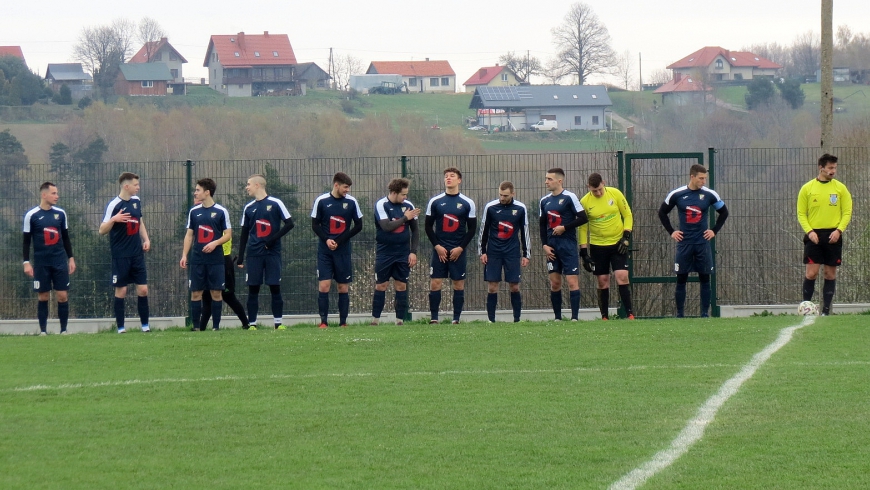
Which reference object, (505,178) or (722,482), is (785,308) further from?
(722,482)

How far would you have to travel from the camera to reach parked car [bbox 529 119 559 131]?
204ft

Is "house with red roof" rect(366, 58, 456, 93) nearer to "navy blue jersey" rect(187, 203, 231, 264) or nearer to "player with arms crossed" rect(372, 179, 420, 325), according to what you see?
"player with arms crossed" rect(372, 179, 420, 325)

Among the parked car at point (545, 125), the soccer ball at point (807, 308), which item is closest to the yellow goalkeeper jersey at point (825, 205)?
the soccer ball at point (807, 308)

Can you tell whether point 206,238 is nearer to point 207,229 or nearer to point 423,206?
point 207,229

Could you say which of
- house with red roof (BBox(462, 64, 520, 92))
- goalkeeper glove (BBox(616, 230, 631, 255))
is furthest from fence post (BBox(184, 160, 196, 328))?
house with red roof (BBox(462, 64, 520, 92))

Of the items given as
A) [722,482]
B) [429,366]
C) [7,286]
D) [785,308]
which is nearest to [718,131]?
[785,308]

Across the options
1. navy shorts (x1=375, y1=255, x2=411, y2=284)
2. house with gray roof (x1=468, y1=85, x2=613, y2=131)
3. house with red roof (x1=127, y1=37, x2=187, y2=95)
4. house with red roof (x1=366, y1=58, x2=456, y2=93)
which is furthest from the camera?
house with red roof (x1=366, y1=58, x2=456, y2=93)

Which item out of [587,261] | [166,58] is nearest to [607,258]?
[587,261]

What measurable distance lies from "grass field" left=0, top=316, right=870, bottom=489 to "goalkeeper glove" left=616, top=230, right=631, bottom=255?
2589 mm

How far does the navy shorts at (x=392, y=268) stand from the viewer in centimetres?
1304

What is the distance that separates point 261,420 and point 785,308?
10.3 m

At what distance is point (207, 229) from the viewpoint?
12.7 metres

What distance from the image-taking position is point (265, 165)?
15.4 meters

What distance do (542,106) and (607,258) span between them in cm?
5666
